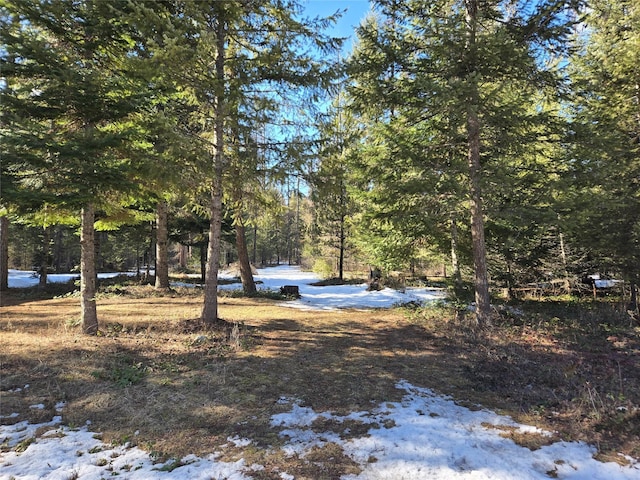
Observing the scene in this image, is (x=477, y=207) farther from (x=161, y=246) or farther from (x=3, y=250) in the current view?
(x=3, y=250)

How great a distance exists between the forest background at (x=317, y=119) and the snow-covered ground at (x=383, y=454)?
179 inches

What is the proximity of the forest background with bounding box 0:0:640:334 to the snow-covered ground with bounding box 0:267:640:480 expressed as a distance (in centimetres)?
454

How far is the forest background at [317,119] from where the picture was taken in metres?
6.75

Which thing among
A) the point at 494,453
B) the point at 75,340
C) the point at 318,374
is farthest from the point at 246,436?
the point at 75,340

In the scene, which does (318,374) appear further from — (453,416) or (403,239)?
(403,239)

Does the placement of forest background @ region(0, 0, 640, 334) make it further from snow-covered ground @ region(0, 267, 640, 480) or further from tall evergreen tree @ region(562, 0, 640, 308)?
snow-covered ground @ region(0, 267, 640, 480)

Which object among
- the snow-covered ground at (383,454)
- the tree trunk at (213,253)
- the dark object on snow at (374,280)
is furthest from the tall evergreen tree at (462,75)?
the dark object on snow at (374,280)

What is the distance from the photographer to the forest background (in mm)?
6754

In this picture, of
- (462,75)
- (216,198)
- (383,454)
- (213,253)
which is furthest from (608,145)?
(213,253)

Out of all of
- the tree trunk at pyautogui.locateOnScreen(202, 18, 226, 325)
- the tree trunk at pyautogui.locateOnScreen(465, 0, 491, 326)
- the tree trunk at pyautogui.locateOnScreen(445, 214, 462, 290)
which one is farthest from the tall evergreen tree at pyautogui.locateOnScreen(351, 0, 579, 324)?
the tree trunk at pyautogui.locateOnScreen(202, 18, 226, 325)

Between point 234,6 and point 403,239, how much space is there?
732 cm

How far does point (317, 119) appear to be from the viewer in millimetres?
8773

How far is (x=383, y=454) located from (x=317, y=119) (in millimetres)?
7237

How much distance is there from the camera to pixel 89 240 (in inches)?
304
